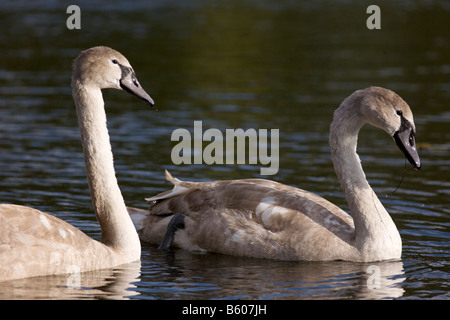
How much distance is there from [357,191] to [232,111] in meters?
8.98

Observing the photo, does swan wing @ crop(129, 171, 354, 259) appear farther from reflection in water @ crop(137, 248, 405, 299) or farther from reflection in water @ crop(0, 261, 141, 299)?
reflection in water @ crop(0, 261, 141, 299)

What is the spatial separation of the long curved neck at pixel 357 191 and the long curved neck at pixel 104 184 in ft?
9.28

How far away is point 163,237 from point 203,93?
34.2ft

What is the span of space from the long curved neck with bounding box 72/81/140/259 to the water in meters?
0.40

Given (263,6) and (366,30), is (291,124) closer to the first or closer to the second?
(366,30)

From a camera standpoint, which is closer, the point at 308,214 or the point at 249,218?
the point at 308,214

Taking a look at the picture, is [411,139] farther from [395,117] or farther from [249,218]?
[249,218]

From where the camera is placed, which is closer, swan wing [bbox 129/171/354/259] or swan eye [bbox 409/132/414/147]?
swan eye [bbox 409/132/414/147]

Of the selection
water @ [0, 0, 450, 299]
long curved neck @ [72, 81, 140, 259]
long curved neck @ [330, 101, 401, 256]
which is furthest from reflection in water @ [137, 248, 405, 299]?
long curved neck @ [72, 81, 140, 259]

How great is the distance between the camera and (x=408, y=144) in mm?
11711

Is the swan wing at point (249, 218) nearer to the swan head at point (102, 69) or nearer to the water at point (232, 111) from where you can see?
the water at point (232, 111)

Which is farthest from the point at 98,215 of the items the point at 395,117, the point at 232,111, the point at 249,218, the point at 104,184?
the point at 232,111

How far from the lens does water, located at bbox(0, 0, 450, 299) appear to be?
433 inches

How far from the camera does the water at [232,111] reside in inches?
433
